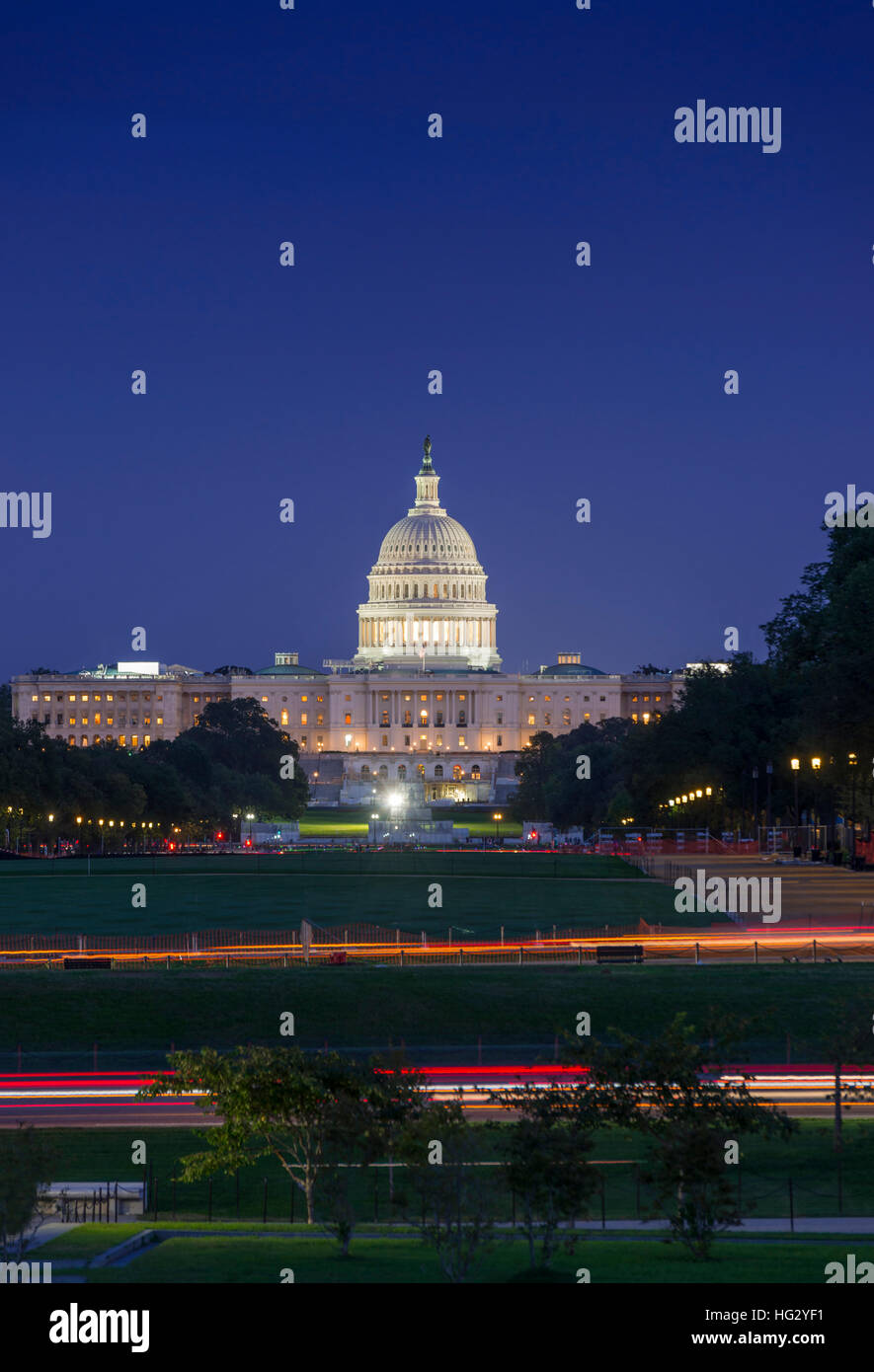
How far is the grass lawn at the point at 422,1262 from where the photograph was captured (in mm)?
18734

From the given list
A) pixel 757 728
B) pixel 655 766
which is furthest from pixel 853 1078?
pixel 655 766

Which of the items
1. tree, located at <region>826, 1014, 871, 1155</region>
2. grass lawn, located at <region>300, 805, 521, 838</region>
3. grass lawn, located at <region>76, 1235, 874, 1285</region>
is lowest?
grass lawn, located at <region>76, 1235, 874, 1285</region>

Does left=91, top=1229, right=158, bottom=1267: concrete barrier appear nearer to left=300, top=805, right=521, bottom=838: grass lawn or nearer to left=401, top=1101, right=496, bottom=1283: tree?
left=401, top=1101, right=496, bottom=1283: tree

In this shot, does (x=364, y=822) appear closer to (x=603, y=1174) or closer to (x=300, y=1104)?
(x=300, y=1104)

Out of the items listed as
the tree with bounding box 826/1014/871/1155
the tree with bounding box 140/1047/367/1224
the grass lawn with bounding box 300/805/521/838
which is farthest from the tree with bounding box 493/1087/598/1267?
the grass lawn with bounding box 300/805/521/838

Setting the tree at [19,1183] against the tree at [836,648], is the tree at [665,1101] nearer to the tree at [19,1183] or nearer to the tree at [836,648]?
the tree at [19,1183]

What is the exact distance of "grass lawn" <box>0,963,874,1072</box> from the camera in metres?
37.5

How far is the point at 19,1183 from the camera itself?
2022 centimetres

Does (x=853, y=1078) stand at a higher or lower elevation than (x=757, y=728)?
lower

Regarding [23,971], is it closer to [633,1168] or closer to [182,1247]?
[633,1168]

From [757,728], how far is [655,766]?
10.7 meters

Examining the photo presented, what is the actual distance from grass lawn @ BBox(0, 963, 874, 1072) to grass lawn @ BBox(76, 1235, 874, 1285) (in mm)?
14105

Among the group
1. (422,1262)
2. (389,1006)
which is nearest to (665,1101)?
(422,1262)
